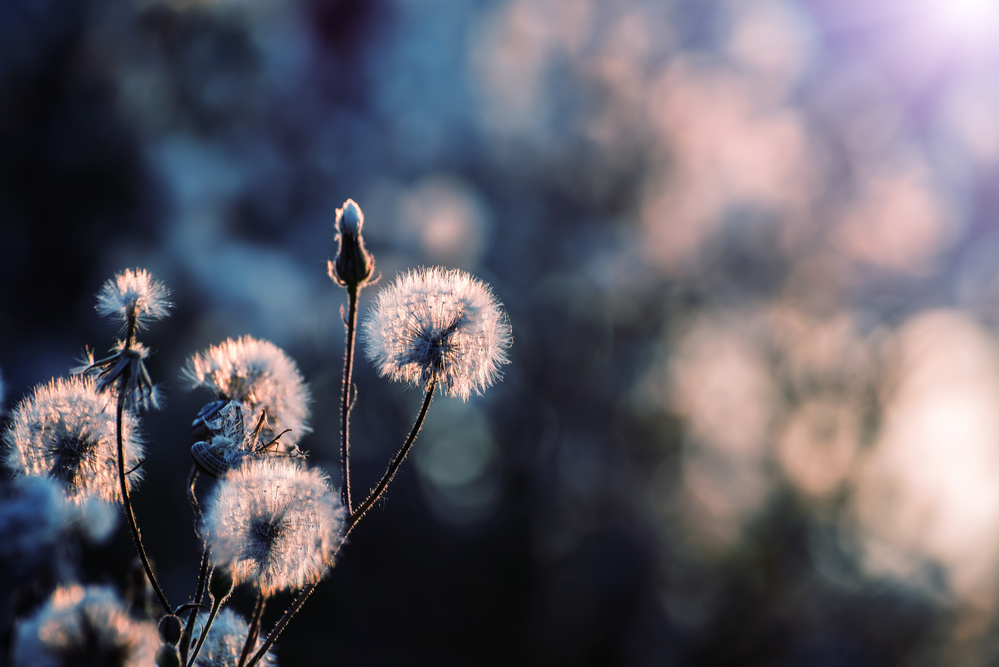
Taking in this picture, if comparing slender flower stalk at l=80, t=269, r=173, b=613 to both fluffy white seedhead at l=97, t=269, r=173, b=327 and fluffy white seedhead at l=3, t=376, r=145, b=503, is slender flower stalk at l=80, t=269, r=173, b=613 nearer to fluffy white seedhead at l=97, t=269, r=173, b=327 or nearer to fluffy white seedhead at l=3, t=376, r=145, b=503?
fluffy white seedhead at l=97, t=269, r=173, b=327

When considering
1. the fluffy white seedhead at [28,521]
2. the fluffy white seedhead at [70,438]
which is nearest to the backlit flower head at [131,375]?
the fluffy white seedhead at [70,438]

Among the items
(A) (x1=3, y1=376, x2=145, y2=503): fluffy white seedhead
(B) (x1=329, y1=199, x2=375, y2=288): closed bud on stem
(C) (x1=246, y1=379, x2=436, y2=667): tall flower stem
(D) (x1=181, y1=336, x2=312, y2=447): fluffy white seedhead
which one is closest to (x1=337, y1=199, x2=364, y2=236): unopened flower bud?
(B) (x1=329, y1=199, x2=375, y2=288): closed bud on stem

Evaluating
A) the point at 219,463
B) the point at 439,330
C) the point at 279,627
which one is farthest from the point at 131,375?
the point at 439,330

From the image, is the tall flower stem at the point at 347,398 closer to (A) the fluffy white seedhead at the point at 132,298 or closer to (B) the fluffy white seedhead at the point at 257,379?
(B) the fluffy white seedhead at the point at 257,379

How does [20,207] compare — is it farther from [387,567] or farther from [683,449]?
[683,449]

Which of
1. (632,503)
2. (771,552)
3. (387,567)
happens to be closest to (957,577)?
(771,552)

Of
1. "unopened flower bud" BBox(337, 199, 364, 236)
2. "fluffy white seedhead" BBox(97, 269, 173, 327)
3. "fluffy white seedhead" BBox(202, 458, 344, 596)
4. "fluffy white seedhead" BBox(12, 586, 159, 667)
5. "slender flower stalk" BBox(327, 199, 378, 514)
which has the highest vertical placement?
"unopened flower bud" BBox(337, 199, 364, 236)
